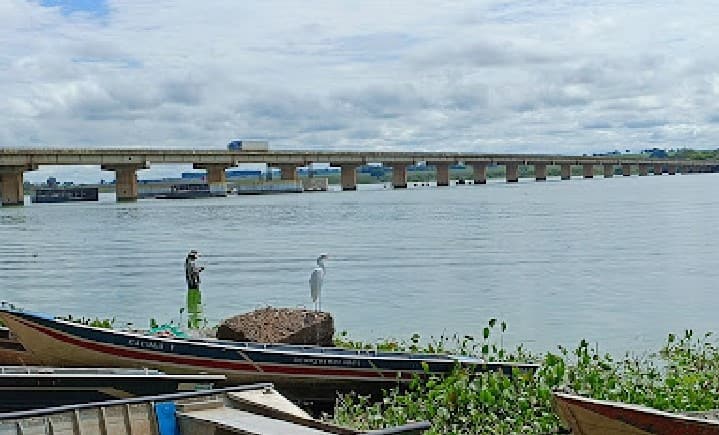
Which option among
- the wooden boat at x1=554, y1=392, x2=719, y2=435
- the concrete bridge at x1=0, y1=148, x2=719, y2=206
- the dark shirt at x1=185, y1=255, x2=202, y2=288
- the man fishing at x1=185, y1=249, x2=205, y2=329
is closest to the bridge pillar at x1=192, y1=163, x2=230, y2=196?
the concrete bridge at x1=0, y1=148, x2=719, y2=206

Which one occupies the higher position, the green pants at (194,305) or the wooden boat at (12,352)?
the wooden boat at (12,352)

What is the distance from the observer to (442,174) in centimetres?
15950

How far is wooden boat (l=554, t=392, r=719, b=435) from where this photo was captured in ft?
28.1

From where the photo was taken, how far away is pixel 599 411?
8.86 meters

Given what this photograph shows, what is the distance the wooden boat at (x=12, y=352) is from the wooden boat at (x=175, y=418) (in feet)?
21.3

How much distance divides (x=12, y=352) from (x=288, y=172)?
126866 millimetres

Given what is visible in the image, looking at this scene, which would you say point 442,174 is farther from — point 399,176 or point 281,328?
point 281,328

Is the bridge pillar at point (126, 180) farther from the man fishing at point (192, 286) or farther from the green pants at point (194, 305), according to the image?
the man fishing at point (192, 286)

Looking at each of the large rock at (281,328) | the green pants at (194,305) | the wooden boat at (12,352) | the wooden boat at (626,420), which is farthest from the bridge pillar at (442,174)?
the wooden boat at (626,420)

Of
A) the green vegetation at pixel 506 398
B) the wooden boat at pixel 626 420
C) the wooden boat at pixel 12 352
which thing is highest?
the wooden boat at pixel 626 420

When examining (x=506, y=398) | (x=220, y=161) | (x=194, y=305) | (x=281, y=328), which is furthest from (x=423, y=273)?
(x=220, y=161)

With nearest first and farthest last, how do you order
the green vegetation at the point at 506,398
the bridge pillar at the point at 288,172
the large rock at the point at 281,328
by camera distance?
the green vegetation at the point at 506,398
the large rock at the point at 281,328
the bridge pillar at the point at 288,172

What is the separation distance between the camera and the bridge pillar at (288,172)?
13325 cm

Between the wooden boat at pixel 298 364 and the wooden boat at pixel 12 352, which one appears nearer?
the wooden boat at pixel 298 364
